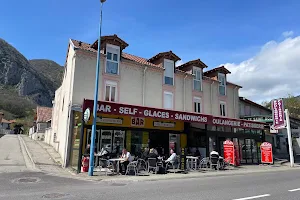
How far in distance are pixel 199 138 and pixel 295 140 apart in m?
24.4

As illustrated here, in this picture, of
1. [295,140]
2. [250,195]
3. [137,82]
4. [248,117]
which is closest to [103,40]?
[137,82]

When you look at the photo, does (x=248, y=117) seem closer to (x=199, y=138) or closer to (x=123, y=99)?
(x=199, y=138)

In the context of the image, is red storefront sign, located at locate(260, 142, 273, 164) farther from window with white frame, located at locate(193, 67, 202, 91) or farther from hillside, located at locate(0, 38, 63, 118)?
hillside, located at locate(0, 38, 63, 118)

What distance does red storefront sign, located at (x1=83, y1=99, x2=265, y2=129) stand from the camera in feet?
46.4

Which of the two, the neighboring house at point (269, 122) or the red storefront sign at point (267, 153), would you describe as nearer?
the red storefront sign at point (267, 153)

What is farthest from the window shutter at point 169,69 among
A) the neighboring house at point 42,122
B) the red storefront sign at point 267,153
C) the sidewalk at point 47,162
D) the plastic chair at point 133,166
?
the neighboring house at point 42,122

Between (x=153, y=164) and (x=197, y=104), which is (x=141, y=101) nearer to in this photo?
(x=197, y=104)

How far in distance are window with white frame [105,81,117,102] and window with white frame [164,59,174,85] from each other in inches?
199

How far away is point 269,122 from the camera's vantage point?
86.6 feet

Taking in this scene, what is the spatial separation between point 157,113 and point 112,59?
598 centimetres

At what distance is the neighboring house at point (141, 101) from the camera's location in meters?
16.9

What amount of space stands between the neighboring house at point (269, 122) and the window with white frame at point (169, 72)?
10563mm

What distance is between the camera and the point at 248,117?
2744 centimetres

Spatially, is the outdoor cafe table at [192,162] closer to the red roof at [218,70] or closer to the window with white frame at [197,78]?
the window with white frame at [197,78]
